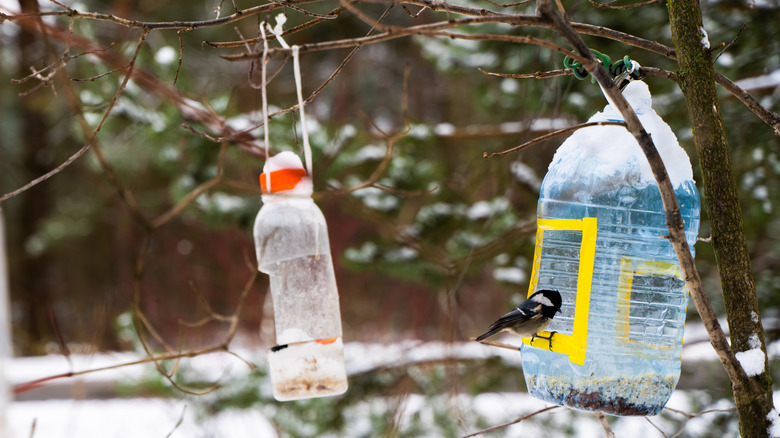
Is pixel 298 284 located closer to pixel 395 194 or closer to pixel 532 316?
pixel 532 316

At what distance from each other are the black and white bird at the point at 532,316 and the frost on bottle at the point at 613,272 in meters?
→ 0.06

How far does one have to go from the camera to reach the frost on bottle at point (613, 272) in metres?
1.46

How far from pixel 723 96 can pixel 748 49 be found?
32cm

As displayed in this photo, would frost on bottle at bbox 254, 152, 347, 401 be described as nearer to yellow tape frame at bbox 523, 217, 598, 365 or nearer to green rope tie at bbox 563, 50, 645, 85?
yellow tape frame at bbox 523, 217, 598, 365

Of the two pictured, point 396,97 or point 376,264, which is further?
point 396,97

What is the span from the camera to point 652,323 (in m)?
1.51

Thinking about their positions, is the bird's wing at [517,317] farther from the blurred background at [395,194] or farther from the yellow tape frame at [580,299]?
the blurred background at [395,194]

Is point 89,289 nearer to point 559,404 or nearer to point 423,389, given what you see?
point 423,389

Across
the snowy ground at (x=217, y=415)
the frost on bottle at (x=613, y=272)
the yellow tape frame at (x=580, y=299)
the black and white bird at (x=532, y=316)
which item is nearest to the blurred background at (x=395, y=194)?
the snowy ground at (x=217, y=415)

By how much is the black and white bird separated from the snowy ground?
8.34 ft

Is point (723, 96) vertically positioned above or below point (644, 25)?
below

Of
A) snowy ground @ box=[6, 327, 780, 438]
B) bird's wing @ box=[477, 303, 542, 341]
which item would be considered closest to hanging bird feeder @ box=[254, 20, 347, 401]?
→ bird's wing @ box=[477, 303, 542, 341]

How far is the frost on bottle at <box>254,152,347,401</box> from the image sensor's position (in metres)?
1.62

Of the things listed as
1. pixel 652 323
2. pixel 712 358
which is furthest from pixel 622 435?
pixel 652 323
